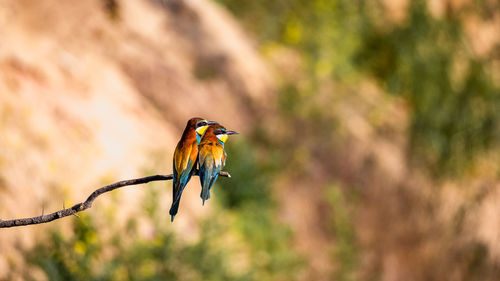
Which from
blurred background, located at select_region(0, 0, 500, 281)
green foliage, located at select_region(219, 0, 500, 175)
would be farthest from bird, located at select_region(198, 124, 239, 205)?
green foliage, located at select_region(219, 0, 500, 175)

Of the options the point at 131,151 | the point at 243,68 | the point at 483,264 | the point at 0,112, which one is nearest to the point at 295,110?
the point at 243,68

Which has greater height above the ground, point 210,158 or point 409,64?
point 409,64

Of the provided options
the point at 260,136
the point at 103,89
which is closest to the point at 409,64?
the point at 260,136

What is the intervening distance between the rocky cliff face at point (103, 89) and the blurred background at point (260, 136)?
18mm

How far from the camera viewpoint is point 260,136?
7.20 meters

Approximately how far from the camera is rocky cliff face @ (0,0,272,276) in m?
4.89

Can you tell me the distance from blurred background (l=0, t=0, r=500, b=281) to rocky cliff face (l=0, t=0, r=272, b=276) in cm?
2

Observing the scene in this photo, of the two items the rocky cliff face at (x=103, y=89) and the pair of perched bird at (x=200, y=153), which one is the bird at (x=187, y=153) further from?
the rocky cliff face at (x=103, y=89)

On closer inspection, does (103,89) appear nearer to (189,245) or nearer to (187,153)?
(189,245)

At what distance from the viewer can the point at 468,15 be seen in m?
9.94

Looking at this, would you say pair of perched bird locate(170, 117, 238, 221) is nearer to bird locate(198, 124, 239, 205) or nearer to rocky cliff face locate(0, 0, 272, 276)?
bird locate(198, 124, 239, 205)

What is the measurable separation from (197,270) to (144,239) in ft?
1.64

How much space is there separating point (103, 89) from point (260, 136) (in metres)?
1.96

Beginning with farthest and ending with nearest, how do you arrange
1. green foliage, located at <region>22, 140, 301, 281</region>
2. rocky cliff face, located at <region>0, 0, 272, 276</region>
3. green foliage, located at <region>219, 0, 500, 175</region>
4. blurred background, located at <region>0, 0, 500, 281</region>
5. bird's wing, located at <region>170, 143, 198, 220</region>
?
green foliage, located at <region>219, 0, 500, 175</region> → rocky cliff face, located at <region>0, 0, 272, 276</region> → blurred background, located at <region>0, 0, 500, 281</region> → green foliage, located at <region>22, 140, 301, 281</region> → bird's wing, located at <region>170, 143, 198, 220</region>
